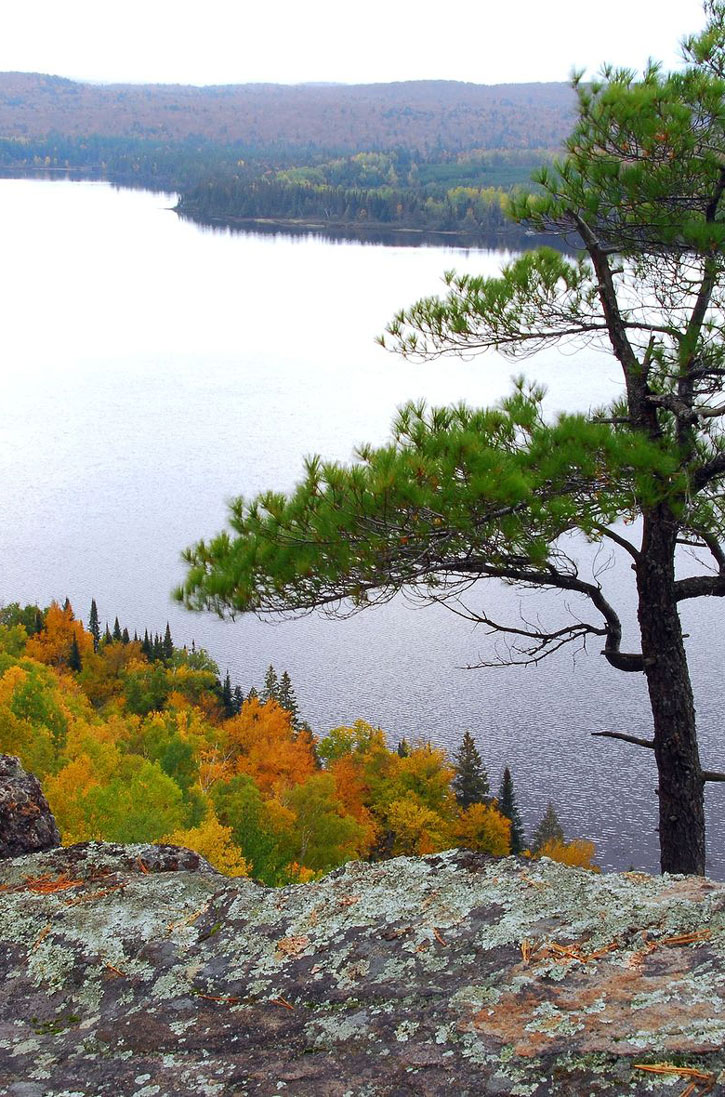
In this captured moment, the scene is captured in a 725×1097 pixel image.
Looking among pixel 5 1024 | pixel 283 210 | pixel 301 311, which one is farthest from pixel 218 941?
pixel 283 210

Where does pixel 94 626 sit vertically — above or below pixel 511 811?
above

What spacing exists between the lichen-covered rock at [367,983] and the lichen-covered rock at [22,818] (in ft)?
0.95

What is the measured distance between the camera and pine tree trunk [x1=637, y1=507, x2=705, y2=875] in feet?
19.7

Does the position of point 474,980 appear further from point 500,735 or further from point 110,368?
point 110,368

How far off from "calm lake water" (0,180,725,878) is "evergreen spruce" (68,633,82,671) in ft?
4.78

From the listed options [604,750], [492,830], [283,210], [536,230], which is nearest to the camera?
[536,230]

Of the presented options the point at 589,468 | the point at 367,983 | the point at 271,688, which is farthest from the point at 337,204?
the point at 367,983

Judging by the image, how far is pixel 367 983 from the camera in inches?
110

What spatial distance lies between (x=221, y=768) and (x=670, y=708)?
24276mm

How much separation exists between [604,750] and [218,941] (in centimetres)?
3166

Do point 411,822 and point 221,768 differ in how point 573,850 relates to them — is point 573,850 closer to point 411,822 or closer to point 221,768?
point 411,822

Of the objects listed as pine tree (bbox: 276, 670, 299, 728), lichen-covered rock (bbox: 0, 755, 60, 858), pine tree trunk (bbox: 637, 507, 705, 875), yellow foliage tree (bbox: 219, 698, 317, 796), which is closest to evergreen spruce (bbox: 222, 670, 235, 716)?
yellow foliage tree (bbox: 219, 698, 317, 796)

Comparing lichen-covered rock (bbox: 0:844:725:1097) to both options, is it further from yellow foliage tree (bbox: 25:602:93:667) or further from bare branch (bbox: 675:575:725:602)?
yellow foliage tree (bbox: 25:602:93:667)

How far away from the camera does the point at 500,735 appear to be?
109 feet
